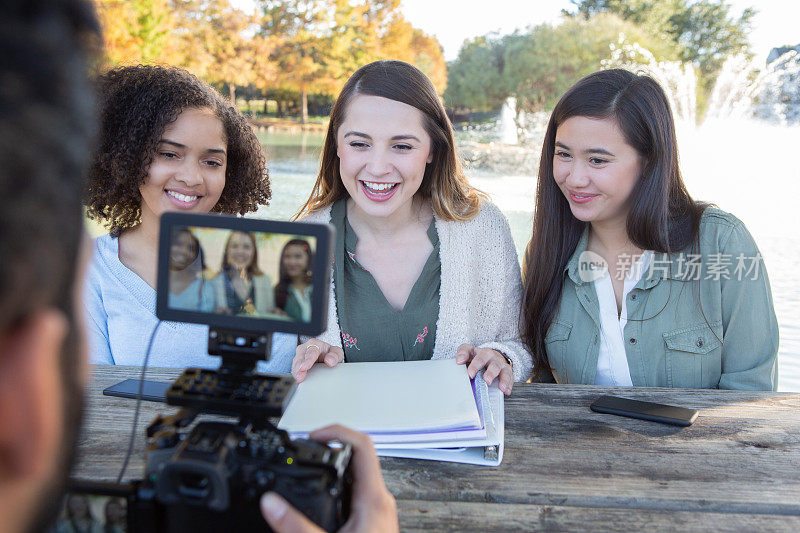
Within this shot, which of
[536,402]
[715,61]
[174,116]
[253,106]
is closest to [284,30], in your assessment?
[253,106]

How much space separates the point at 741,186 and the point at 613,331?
7582 mm

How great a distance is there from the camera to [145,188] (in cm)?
216

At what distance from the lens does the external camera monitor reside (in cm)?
90

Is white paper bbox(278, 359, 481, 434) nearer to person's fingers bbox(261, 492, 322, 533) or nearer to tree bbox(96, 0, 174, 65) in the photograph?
person's fingers bbox(261, 492, 322, 533)

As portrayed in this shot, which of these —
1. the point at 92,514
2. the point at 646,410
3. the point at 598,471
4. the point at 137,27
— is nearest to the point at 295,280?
the point at 92,514

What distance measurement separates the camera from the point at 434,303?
7.25 ft

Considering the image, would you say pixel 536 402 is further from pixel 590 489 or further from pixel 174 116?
pixel 174 116

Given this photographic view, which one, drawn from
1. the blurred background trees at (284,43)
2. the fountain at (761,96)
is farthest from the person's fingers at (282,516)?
the blurred background trees at (284,43)

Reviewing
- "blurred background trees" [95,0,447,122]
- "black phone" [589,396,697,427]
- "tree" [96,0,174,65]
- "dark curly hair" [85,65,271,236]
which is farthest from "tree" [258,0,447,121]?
"black phone" [589,396,697,427]

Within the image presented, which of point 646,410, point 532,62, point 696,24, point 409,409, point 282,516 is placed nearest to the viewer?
point 282,516

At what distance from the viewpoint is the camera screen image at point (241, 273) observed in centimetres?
92

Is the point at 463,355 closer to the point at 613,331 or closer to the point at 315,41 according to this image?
the point at 613,331

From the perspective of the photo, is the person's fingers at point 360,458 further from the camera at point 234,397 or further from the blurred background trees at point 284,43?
the blurred background trees at point 284,43

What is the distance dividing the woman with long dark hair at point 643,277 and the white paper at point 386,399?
647 mm
